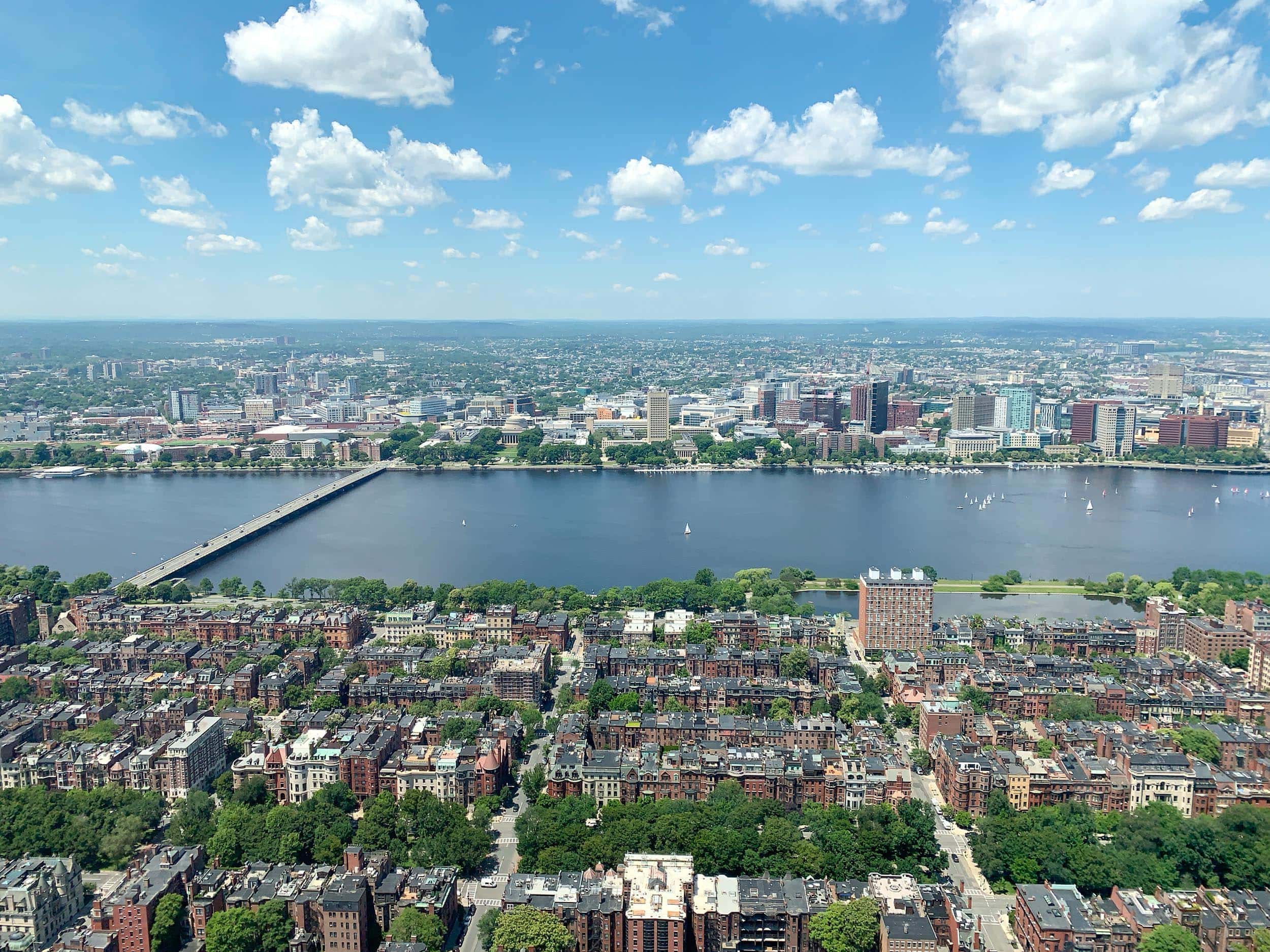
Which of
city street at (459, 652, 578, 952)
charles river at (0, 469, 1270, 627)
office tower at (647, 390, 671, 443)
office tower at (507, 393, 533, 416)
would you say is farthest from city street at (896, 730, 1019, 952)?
office tower at (507, 393, 533, 416)

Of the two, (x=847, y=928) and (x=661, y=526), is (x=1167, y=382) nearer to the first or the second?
(x=661, y=526)

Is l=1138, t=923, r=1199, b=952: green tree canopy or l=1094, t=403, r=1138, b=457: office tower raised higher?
l=1094, t=403, r=1138, b=457: office tower

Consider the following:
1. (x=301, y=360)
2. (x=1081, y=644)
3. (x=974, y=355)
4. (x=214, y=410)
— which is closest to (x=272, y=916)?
(x=1081, y=644)

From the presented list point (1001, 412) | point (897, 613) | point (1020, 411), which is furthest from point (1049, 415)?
point (897, 613)

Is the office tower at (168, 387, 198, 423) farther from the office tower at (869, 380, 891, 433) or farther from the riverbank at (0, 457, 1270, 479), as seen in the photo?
the office tower at (869, 380, 891, 433)

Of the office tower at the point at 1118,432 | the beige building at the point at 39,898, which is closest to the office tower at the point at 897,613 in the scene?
the beige building at the point at 39,898

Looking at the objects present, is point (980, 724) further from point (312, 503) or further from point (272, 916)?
point (312, 503)

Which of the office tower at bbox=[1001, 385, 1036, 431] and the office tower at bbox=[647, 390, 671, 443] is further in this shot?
the office tower at bbox=[1001, 385, 1036, 431]
